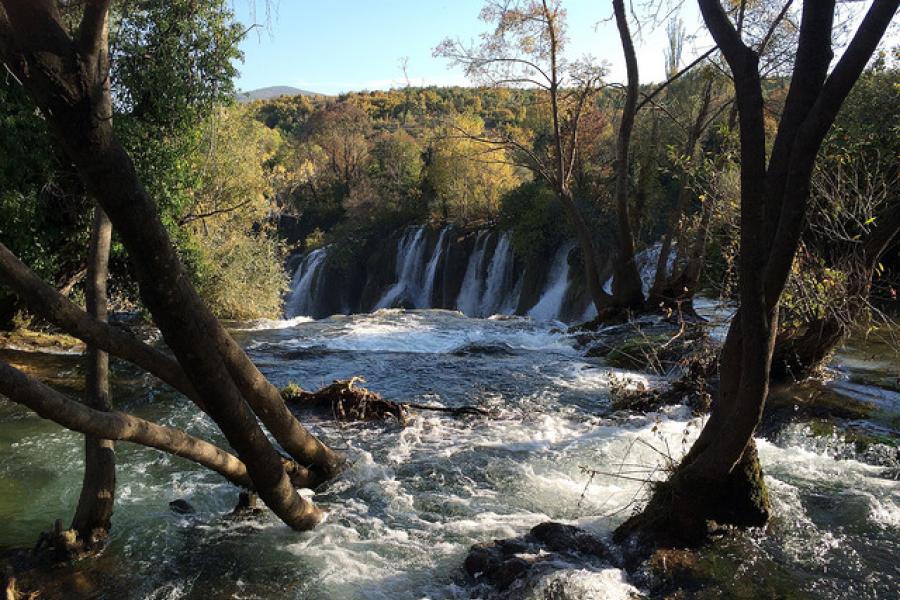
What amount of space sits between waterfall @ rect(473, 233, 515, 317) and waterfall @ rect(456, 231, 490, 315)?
0.44 metres

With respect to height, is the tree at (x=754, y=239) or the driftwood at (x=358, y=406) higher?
the tree at (x=754, y=239)

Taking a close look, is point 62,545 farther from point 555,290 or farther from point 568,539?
point 555,290

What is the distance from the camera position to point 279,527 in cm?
525

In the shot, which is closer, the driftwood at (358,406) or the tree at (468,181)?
the driftwood at (358,406)

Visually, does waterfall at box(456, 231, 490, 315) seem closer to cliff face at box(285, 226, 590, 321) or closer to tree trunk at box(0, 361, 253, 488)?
cliff face at box(285, 226, 590, 321)

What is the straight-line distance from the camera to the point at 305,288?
35.8 meters

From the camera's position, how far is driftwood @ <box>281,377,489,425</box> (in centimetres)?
848

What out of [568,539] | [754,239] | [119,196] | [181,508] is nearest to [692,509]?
[568,539]

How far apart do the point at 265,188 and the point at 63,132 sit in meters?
20.6

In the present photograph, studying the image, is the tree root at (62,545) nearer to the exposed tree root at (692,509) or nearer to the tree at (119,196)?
the tree at (119,196)

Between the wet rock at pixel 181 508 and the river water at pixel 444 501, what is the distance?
0.29ft

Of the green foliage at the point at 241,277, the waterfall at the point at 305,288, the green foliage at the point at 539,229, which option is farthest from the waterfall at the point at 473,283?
the waterfall at the point at 305,288

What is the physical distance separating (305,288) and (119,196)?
110 ft

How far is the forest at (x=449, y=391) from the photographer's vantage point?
347cm
